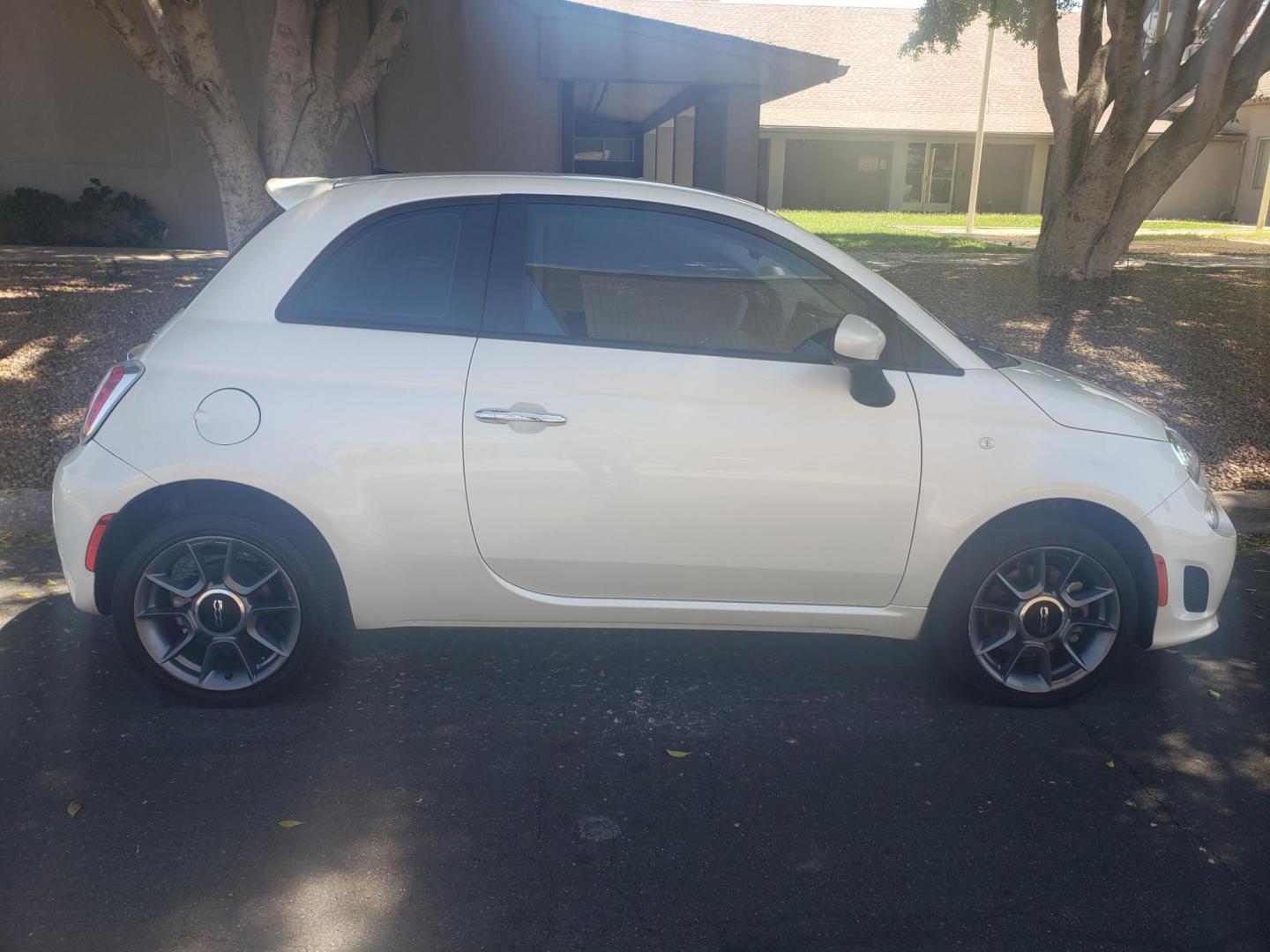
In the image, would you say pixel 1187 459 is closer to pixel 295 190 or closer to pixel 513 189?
pixel 513 189

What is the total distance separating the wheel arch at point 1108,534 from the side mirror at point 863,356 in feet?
2.02

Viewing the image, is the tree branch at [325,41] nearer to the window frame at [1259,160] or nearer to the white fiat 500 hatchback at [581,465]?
the white fiat 500 hatchback at [581,465]

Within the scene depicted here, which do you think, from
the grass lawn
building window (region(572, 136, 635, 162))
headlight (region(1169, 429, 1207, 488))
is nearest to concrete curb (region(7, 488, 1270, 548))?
headlight (region(1169, 429, 1207, 488))

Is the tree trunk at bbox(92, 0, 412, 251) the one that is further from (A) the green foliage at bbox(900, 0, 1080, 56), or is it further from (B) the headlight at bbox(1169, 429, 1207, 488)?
(A) the green foliage at bbox(900, 0, 1080, 56)

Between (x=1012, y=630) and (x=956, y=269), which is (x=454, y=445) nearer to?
(x=1012, y=630)

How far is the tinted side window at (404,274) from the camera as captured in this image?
12.6ft

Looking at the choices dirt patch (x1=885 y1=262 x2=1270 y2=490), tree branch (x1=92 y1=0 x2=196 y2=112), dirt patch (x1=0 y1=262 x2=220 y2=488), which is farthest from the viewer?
tree branch (x1=92 y1=0 x2=196 y2=112)

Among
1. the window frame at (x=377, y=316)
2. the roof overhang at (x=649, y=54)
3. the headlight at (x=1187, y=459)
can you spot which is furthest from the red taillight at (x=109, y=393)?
the roof overhang at (x=649, y=54)

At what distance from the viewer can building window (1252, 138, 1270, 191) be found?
2970 cm

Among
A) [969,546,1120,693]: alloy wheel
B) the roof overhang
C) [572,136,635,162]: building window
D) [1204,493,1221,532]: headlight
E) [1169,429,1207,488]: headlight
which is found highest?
the roof overhang

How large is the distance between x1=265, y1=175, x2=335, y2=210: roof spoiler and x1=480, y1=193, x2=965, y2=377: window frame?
75 centimetres

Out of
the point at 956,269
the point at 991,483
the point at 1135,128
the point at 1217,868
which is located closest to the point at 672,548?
the point at 991,483

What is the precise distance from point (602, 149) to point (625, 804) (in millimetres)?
19282

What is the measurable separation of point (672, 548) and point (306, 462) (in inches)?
51.8
